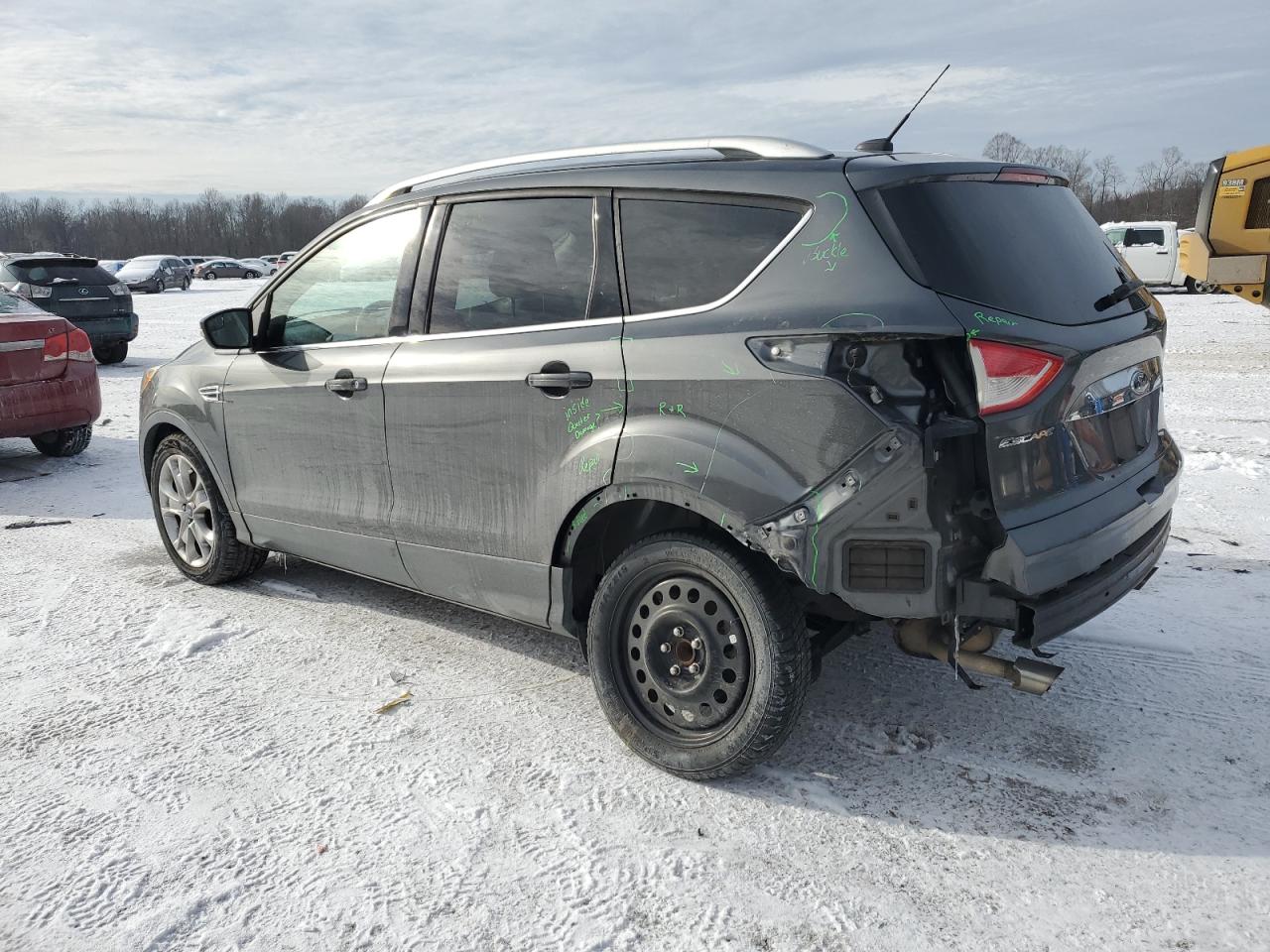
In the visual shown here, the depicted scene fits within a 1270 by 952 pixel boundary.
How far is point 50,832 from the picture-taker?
9.85 ft

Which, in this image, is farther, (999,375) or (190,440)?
(190,440)

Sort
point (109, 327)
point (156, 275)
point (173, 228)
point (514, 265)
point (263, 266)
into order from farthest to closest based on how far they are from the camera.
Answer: point (173, 228) → point (263, 266) → point (156, 275) → point (109, 327) → point (514, 265)

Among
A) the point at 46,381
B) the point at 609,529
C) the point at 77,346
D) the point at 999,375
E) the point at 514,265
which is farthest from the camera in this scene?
the point at 77,346

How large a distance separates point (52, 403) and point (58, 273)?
8100mm

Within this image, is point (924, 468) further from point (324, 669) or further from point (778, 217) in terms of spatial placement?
point (324, 669)

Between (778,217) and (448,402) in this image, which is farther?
(448,402)

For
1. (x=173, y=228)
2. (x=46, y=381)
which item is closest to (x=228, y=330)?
(x=46, y=381)

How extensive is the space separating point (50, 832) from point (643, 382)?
2.24m

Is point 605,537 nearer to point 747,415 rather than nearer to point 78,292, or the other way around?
point 747,415

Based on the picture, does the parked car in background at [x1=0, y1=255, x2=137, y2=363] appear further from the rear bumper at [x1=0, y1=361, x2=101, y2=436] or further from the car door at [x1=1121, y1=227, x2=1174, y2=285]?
the car door at [x1=1121, y1=227, x2=1174, y2=285]

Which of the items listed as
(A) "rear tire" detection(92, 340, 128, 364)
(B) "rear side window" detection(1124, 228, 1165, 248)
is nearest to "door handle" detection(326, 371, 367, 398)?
(A) "rear tire" detection(92, 340, 128, 364)

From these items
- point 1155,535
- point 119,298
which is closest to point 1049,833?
point 1155,535

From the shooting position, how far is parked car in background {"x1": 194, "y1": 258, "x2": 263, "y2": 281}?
188ft

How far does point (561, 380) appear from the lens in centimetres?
336
